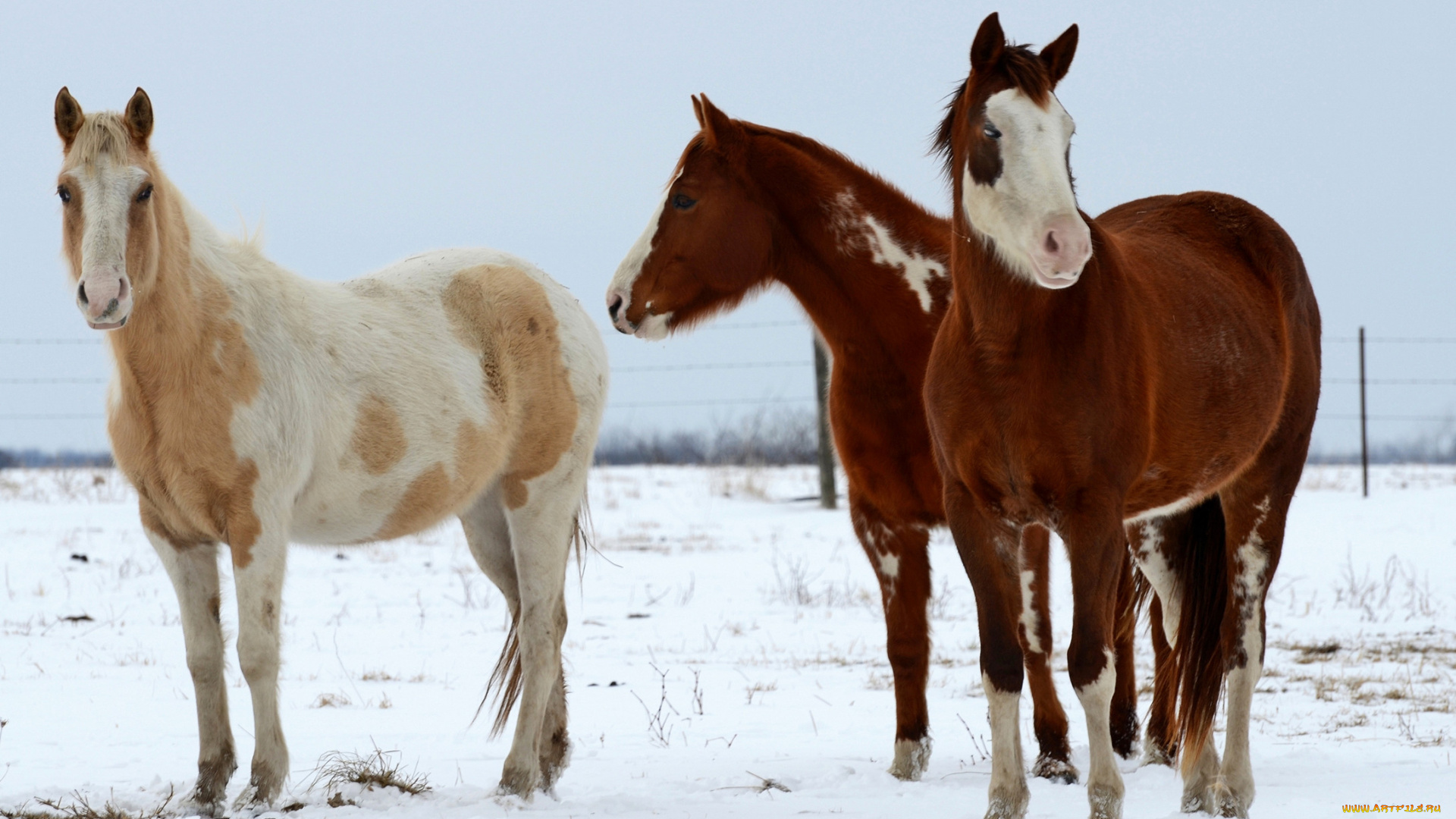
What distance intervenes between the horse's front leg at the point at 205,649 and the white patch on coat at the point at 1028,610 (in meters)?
2.71

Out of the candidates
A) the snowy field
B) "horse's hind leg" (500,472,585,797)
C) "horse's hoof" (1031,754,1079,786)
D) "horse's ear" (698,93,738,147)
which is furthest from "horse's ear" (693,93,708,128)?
"horse's hoof" (1031,754,1079,786)

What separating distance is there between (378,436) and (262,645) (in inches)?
32.6

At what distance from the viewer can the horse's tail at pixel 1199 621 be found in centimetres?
405

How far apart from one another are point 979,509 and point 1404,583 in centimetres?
825

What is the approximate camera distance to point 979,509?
3.38 metres

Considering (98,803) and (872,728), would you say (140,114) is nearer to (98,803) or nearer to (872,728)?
(98,803)

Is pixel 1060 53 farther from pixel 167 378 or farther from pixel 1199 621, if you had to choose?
pixel 167 378

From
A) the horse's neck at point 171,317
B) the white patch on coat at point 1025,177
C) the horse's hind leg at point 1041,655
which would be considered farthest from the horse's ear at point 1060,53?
the horse's neck at point 171,317

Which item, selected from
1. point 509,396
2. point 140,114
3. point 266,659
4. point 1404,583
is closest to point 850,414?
point 509,396

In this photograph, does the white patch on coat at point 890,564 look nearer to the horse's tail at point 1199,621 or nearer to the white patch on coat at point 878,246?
the white patch on coat at point 878,246

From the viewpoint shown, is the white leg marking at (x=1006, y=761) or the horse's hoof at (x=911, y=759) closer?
the white leg marking at (x=1006, y=761)

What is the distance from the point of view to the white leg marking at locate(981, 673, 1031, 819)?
3.37 m

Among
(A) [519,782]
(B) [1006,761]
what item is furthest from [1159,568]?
(A) [519,782]

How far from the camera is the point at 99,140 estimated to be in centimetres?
367
